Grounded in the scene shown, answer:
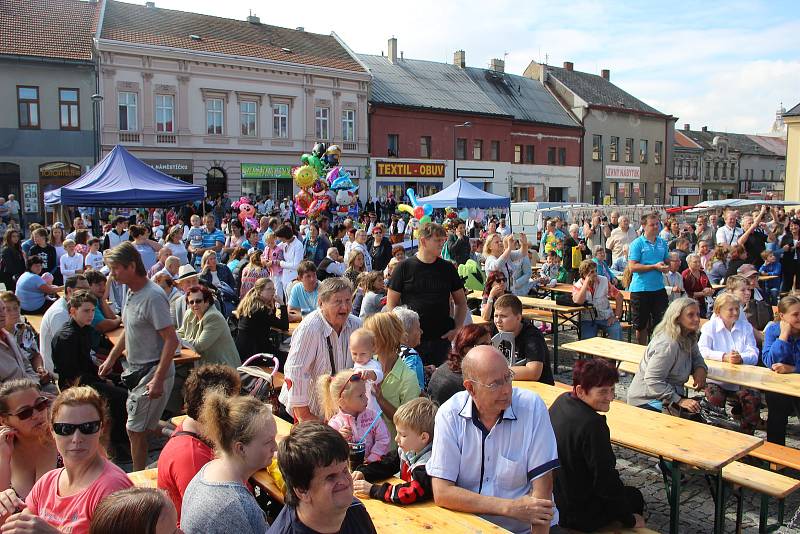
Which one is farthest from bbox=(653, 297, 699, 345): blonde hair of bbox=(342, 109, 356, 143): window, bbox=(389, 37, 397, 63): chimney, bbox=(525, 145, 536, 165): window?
bbox=(525, 145, 536, 165): window

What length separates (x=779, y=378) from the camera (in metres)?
5.48

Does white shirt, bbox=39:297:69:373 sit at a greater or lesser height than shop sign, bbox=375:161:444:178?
lesser

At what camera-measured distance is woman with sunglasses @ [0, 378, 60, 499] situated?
11.2 ft

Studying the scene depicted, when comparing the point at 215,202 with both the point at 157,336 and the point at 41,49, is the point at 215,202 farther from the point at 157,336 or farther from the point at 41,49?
the point at 157,336

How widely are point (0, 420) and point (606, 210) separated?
25.6 meters

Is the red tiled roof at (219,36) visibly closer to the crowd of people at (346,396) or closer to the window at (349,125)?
the window at (349,125)

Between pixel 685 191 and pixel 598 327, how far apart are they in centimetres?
5285

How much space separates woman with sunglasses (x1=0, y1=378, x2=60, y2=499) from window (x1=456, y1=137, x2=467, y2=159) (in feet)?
124

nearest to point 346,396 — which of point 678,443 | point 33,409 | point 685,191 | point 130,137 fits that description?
point 33,409

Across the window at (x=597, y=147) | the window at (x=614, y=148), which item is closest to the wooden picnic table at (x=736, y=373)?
the window at (x=597, y=147)

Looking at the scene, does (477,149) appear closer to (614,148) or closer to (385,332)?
(614,148)

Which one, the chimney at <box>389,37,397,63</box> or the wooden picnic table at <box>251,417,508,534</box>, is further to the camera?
the chimney at <box>389,37,397,63</box>

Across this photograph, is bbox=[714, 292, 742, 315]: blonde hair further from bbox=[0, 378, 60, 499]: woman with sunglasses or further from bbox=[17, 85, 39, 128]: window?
bbox=[17, 85, 39, 128]: window

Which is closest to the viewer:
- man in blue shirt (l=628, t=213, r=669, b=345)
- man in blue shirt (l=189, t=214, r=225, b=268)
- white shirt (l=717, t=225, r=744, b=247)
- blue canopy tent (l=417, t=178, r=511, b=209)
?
man in blue shirt (l=628, t=213, r=669, b=345)
